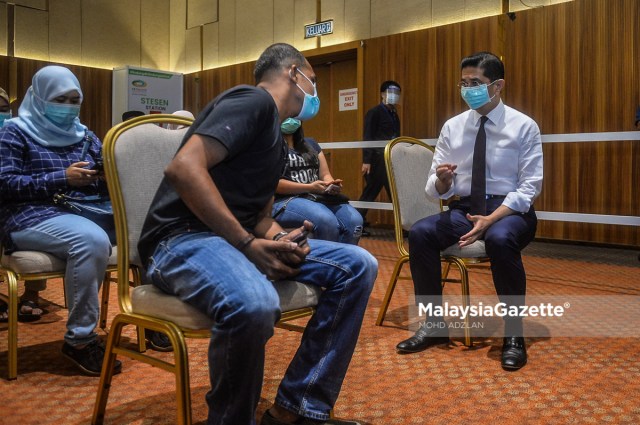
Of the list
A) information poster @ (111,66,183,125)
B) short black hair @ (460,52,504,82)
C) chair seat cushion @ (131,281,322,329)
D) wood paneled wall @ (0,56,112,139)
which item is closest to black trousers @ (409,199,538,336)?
short black hair @ (460,52,504,82)

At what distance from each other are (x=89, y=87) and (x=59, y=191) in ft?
20.8

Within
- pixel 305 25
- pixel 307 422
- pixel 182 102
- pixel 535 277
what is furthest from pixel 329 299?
pixel 182 102

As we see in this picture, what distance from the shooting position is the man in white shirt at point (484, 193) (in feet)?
7.02

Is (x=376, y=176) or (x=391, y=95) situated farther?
(x=391, y=95)

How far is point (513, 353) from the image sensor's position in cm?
201

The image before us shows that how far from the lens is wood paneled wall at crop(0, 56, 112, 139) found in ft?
23.5

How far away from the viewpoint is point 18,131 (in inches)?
81.4

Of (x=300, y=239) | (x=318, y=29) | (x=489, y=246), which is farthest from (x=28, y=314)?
(x=318, y=29)

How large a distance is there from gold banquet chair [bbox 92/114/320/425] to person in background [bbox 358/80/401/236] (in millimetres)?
3773

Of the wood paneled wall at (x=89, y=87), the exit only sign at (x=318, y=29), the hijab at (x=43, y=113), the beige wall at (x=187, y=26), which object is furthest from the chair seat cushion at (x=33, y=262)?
the wood paneled wall at (x=89, y=87)

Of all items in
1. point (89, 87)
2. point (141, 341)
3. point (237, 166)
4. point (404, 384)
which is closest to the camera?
point (237, 166)

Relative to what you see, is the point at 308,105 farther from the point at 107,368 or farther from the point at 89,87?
the point at 89,87

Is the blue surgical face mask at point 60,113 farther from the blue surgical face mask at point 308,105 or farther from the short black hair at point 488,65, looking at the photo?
the short black hair at point 488,65

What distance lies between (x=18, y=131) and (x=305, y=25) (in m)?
5.39
